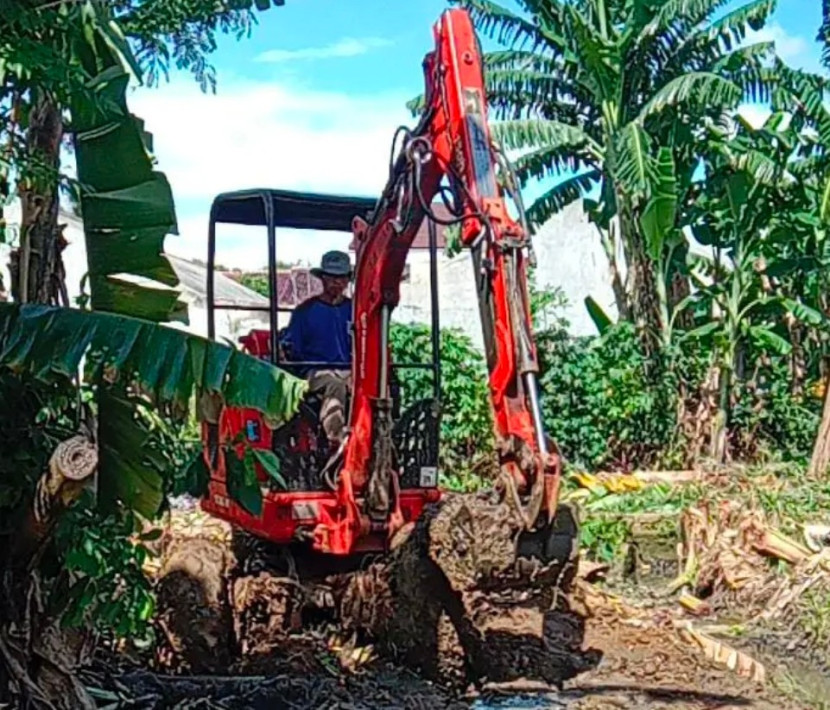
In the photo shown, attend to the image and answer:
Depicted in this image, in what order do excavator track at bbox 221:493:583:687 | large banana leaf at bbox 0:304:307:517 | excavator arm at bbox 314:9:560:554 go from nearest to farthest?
large banana leaf at bbox 0:304:307:517 < excavator arm at bbox 314:9:560:554 < excavator track at bbox 221:493:583:687

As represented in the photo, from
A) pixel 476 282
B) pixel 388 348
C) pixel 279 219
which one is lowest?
pixel 388 348

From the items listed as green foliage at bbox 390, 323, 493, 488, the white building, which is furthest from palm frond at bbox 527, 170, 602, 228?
the white building

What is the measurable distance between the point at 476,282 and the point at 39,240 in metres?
2.46

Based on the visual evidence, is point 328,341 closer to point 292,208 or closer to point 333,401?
point 333,401

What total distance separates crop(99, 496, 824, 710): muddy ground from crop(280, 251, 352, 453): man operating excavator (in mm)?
1294

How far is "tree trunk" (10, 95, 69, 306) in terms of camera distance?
6914 millimetres

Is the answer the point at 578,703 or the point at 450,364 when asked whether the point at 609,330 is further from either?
the point at 578,703

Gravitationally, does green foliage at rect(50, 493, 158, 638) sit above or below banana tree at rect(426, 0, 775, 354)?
below

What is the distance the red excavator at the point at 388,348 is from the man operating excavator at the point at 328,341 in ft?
0.42

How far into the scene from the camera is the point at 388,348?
8.39m

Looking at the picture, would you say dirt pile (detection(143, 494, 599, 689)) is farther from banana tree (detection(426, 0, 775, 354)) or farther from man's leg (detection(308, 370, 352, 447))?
banana tree (detection(426, 0, 775, 354))

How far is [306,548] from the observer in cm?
915

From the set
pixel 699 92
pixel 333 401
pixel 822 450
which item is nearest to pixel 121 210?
pixel 333 401

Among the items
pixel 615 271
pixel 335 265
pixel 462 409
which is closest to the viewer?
pixel 335 265
